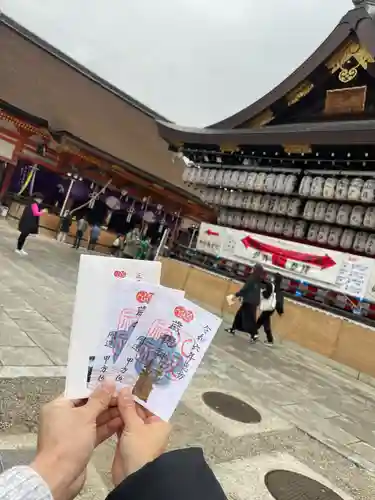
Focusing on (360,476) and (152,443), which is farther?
(360,476)

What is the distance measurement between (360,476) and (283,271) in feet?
27.7

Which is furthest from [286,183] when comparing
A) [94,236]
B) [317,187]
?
[94,236]

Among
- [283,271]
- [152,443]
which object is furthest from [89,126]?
[152,443]

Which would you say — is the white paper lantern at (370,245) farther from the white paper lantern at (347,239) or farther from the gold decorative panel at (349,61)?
the gold decorative panel at (349,61)

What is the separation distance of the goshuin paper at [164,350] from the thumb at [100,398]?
0.16 feet

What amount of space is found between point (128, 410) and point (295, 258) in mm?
11101

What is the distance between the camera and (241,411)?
16.3 feet

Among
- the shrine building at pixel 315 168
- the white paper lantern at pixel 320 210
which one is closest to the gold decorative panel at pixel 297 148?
the shrine building at pixel 315 168

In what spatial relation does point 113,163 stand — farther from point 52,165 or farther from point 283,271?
point 283,271

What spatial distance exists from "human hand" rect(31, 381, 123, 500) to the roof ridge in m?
25.5

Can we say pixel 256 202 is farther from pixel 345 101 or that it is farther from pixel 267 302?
pixel 267 302

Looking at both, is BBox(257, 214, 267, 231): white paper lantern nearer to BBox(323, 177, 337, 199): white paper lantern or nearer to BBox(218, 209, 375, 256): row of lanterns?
BBox(218, 209, 375, 256): row of lanterns

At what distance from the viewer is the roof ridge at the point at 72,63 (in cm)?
2239

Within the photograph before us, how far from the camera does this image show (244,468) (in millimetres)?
3600
